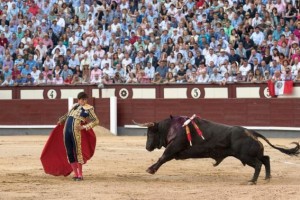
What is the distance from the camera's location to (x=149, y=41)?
68.4 feet

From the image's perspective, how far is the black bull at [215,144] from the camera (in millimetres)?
11312

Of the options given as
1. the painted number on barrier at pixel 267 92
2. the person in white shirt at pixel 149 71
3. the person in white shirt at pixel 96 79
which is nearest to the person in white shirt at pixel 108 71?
the person in white shirt at pixel 96 79

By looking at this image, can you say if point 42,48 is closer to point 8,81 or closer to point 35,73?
point 35,73

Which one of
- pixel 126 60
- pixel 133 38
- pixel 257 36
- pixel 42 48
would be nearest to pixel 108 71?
pixel 126 60

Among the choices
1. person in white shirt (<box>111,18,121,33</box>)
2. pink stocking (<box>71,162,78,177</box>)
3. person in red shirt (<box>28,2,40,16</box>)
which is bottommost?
pink stocking (<box>71,162,78,177</box>)

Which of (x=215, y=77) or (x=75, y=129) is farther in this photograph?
(x=215, y=77)

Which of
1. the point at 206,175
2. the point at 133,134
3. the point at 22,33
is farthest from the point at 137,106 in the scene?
the point at 206,175

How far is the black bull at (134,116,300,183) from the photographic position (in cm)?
1131

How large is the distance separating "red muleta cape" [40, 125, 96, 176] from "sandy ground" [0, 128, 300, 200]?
0.13 metres

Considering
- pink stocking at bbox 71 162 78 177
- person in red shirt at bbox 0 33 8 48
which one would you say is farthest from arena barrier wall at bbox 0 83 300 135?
pink stocking at bbox 71 162 78 177

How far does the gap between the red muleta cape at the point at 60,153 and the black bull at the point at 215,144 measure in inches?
31.4

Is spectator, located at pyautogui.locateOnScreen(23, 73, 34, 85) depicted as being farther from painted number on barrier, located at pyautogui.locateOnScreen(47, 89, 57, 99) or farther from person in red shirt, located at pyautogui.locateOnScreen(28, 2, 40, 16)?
person in red shirt, located at pyautogui.locateOnScreen(28, 2, 40, 16)

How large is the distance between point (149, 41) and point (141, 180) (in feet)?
31.0

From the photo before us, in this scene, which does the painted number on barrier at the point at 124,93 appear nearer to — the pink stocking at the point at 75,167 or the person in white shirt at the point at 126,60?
the person in white shirt at the point at 126,60
